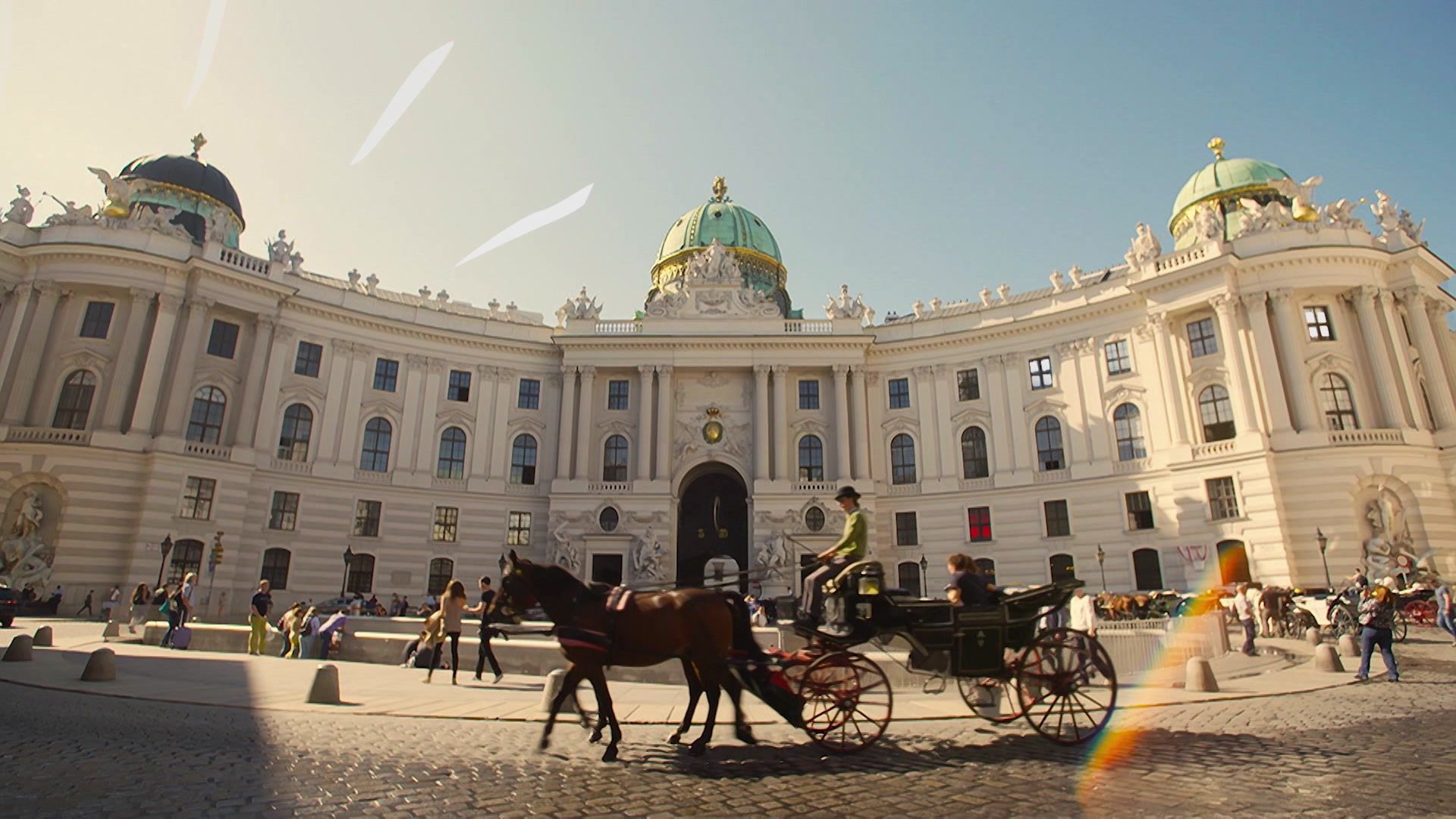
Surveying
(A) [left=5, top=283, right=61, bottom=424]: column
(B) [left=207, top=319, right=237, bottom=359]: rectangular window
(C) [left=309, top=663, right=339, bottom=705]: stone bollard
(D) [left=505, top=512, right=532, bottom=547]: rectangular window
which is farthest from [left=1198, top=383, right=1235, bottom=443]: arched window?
(A) [left=5, top=283, right=61, bottom=424]: column

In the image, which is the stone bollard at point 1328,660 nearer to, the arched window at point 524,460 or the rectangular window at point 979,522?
the rectangular window at point 979,522

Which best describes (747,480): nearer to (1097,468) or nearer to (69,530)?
(1097,468)

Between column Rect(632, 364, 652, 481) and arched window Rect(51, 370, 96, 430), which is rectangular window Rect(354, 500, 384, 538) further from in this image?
column Rect(632, 364, 652, 481)

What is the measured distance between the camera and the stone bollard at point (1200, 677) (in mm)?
12398

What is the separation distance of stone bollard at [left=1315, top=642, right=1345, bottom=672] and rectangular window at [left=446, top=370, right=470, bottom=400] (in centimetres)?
3681

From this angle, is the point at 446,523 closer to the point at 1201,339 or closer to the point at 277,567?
the point at 277,567

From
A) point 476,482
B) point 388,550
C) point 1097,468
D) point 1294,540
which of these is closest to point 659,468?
point 476,482

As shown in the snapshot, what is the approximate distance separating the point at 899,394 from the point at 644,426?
1456 cm

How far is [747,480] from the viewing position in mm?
38719

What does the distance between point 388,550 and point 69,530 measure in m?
11.9

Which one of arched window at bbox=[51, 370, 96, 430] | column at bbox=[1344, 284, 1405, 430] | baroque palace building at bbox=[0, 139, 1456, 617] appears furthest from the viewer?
arched window at bbox=[51, 370, 96, 430]

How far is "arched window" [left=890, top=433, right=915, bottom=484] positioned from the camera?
39.6m

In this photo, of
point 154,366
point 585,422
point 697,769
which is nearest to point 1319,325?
point 585,422

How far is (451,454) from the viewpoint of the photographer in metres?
39.0
